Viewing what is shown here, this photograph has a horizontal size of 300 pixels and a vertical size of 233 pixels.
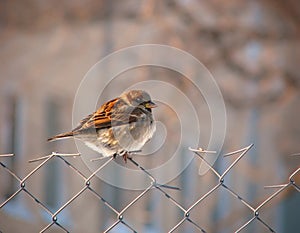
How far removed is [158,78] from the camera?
5.07 m

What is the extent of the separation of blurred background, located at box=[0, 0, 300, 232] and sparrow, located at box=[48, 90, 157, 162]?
2141 mm

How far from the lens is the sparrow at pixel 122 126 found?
2691mm

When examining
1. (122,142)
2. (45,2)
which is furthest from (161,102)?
(122,142)

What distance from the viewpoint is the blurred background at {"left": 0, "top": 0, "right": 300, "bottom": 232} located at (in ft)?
15.6

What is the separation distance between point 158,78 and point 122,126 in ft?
7.77

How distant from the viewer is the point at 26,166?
19.1 ft

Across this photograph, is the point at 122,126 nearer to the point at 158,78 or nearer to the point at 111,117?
the point at 111,117

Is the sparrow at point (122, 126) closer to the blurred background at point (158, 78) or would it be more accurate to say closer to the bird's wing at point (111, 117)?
the bird's wing at point (111, 117)

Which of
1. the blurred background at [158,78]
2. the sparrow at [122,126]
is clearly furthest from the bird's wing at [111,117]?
the blurred background at [158,78]

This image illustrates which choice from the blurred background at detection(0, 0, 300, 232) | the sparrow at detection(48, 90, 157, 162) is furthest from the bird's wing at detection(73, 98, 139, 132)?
the blurred background at detection(0, 0, 300, 232)

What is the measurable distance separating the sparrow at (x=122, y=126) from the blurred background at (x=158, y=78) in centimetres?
214

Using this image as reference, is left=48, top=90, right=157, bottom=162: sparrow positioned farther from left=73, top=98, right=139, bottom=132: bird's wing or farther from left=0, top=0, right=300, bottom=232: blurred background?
left=0, top=0, right=300, bottom=232: blurred background

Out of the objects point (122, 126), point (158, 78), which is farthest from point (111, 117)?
point (158, 78)

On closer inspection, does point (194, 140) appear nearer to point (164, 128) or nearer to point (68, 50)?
point (164, 128)
